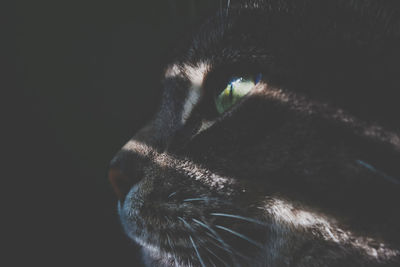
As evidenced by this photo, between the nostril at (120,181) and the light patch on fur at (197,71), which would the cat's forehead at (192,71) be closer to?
the light patch on fur at (197,71)

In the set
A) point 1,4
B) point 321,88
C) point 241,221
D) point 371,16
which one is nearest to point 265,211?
point 241,221

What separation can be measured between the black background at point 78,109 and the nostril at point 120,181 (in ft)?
0.86

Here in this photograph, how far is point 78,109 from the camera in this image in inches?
42.0

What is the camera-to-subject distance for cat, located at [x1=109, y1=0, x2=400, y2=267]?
1.17 feet

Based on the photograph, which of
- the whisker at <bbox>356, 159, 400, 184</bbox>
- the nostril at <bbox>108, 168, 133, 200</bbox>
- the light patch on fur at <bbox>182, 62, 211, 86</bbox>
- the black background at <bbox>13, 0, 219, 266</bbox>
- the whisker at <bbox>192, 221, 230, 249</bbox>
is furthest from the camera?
the black background at <bbox>13, 0, 219, 266</bbox>

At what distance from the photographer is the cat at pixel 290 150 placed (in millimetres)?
356

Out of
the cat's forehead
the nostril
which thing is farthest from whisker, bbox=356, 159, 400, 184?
the nostril

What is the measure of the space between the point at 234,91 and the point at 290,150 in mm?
179

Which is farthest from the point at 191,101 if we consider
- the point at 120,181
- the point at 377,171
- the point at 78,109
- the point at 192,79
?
the point at 78,109

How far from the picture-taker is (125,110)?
111cm

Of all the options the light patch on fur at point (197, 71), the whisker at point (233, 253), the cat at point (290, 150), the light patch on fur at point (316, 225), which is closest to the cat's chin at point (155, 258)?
the cat at point (290, 150)

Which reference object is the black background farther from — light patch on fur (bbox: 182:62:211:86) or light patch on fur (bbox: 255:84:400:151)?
light patch on fur (bbox: 255:84:400:151)

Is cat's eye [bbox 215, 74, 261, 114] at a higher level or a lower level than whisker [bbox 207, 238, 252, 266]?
higher

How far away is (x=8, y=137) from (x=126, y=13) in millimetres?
606
